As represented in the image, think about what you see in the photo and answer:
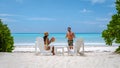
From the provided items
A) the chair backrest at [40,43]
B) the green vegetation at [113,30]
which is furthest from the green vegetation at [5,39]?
the green vegetation at [113,30]

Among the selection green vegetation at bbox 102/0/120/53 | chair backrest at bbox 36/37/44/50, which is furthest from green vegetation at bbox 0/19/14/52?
green vegetation at bbox 102/0/120/53

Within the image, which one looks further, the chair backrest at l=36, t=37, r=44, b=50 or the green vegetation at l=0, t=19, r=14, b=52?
the green vegetation at l=0, t=19, r=14, b=52

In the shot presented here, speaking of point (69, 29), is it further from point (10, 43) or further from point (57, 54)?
point (10, 43)

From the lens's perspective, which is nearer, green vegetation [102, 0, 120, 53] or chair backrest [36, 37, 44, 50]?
chair backrest [36, 37, 44, 50]

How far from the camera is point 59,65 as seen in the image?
17.1 m

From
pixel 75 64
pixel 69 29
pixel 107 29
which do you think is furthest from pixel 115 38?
pixel 75 64

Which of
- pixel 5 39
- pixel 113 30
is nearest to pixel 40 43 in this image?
pixel 5 39

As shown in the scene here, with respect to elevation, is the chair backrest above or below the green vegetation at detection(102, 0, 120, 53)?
below

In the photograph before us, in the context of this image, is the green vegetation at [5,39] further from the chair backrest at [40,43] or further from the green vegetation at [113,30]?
the green vegetation at [113,30]

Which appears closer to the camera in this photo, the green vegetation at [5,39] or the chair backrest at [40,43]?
the chair backrest at [40,43]

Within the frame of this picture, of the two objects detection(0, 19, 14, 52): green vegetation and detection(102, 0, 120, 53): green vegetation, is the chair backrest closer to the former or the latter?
detection(0, 19, 14, 52): green vegetation

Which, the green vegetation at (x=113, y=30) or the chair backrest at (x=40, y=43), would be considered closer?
the chair backrest at (x=40, y=43)

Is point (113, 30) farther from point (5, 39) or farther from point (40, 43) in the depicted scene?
point (5, 39)

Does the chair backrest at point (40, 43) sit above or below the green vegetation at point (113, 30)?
below
